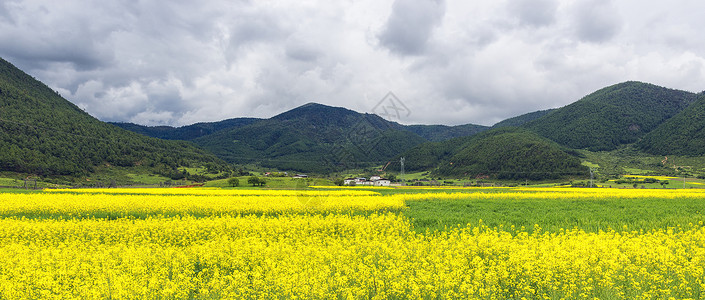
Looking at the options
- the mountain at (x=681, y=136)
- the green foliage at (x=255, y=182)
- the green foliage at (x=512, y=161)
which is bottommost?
the green foliage at (x=255, y=182)

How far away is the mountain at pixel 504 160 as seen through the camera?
382ft

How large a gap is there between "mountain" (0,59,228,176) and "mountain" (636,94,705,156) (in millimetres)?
190119

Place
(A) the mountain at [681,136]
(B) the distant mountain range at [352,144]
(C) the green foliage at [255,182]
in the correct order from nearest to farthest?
1. (C) the green foliage at [255,182]
2. (B) the distant mountain range at [352,144]
3. (A) the mountain at [681,136]

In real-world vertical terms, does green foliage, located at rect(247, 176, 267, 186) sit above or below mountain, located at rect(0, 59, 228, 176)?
below

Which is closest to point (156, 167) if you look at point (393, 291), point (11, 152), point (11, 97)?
point (11, 152)

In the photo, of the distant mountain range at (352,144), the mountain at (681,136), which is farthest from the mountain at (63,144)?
the mountain at (681,136)

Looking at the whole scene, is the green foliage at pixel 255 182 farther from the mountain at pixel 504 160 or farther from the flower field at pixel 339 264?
the mountain at pixel 504 160

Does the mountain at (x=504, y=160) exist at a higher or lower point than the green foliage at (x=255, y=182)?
higher

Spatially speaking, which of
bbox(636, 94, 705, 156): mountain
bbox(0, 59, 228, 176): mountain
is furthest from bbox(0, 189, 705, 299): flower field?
bbox(636, 94, 705, 156): mountain

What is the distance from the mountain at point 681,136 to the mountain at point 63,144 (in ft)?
624

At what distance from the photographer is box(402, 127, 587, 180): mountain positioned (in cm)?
11656

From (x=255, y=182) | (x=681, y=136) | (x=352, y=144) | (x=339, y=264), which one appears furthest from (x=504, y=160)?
(x=339, y=264)

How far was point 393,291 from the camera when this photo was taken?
611 cm

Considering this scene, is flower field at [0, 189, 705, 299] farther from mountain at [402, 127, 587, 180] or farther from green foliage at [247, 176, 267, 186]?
mountain at [402, 127, 587, 180]
